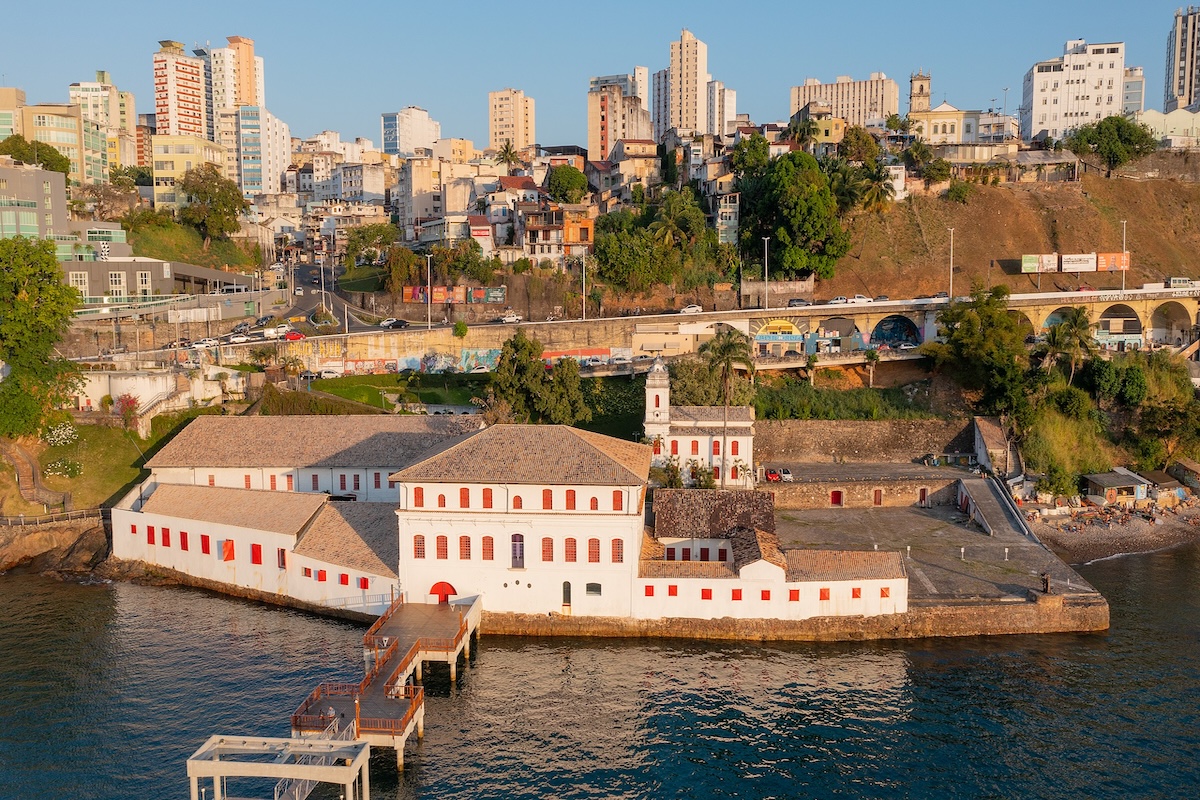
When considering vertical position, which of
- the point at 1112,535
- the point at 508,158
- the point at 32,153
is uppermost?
the point at 508,158

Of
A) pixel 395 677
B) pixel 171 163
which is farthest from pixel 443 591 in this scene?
pixel 171 163

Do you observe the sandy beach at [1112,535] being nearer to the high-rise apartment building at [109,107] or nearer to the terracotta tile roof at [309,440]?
the terracotta tile roof at [309,440]

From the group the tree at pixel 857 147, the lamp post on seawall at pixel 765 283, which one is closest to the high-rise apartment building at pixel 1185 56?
the tree at pixel 857 147

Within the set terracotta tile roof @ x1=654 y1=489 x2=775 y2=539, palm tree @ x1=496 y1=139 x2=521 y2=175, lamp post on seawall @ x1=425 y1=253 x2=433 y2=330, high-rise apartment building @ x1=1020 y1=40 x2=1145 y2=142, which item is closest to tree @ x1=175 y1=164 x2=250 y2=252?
lamp post on seawall @ x1=425 y1=253 x2=433 y2=330

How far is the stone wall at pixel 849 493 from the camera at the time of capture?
2362 inches

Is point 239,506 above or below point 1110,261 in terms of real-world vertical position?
below

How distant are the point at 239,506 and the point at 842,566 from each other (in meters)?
29.7

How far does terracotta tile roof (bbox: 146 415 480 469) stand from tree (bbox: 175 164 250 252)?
174 feet

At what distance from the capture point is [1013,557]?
166ft

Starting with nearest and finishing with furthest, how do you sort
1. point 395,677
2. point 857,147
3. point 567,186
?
1. point 395,677
2. point 857,147
3. point 567,186

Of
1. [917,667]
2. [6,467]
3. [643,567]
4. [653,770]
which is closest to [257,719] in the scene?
[653,770]

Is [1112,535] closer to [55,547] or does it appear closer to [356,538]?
[356,538]

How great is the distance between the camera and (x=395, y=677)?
122 feet

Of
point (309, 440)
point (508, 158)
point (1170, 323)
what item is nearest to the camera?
point (309, 440)
